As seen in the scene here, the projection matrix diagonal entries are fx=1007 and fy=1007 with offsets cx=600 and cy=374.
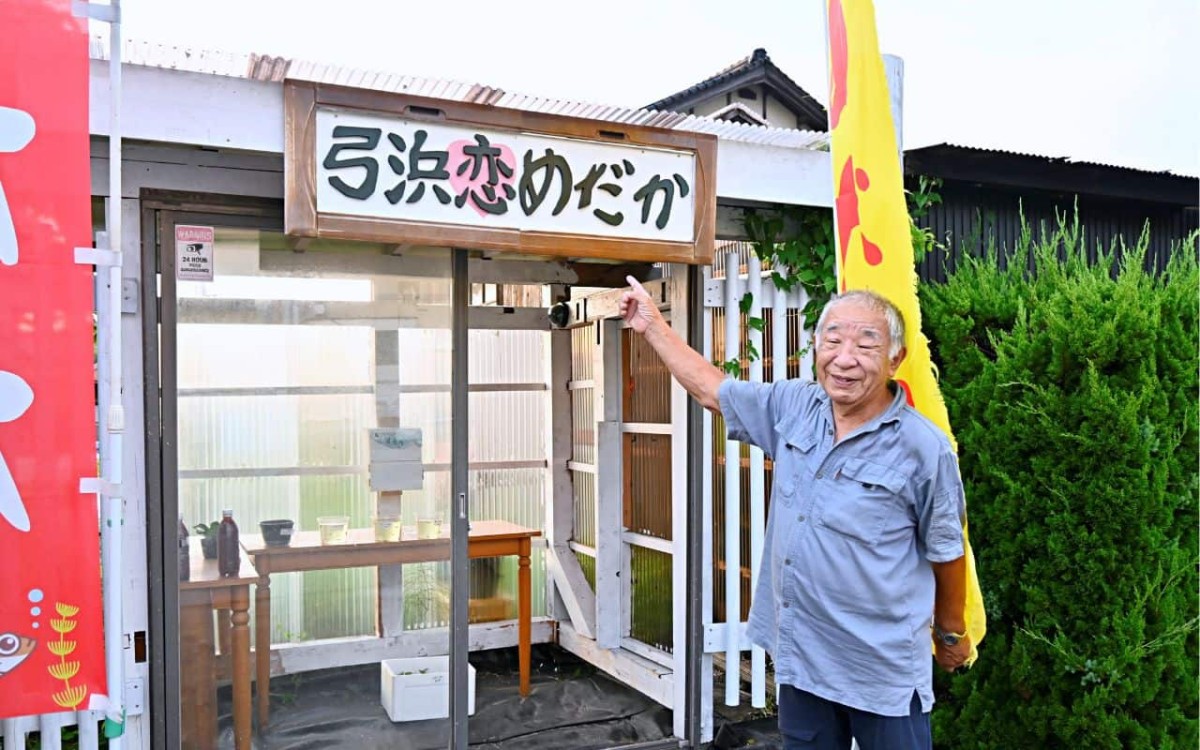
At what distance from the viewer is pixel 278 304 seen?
4.15 m

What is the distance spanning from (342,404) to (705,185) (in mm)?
1874

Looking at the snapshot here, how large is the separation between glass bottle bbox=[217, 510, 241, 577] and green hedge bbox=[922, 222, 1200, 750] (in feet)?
10.5

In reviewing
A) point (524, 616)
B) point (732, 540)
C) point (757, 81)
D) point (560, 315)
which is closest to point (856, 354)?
point (732, 540)

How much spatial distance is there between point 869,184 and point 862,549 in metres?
1.14

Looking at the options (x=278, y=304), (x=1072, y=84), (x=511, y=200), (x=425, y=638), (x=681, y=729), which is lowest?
(x=681, y=729)

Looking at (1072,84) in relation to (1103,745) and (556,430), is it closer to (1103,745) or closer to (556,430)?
(556,430)

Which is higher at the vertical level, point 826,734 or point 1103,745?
point 826,734

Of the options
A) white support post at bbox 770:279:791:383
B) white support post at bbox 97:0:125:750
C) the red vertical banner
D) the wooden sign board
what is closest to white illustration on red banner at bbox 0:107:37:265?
the red vertical banner

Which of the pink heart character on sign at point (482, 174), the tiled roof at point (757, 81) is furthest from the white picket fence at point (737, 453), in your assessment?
the tiled roof at point (757, 81)

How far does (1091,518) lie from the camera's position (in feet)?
13.5

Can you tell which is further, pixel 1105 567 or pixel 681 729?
pixel 681 729

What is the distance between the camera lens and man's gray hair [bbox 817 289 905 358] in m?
2.61

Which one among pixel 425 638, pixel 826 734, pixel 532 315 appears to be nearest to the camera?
pixel 826 734

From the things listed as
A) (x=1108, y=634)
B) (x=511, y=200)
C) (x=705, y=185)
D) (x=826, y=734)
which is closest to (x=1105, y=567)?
(x=1108, y=634)
